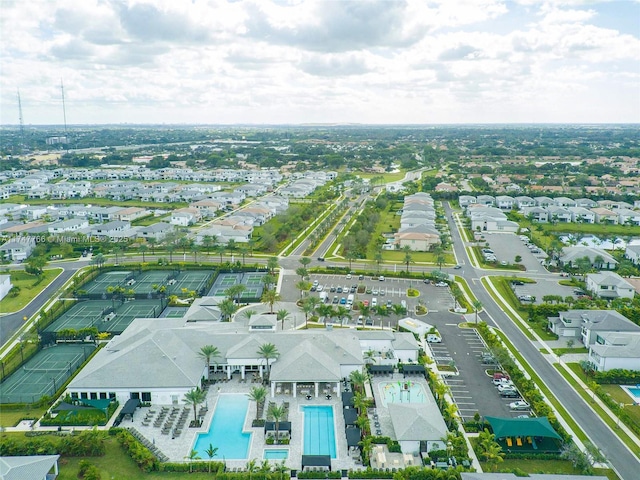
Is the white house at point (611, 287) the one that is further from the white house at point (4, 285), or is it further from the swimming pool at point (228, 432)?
the white house at point (4, 285)

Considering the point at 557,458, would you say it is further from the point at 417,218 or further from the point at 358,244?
the point at 417,218

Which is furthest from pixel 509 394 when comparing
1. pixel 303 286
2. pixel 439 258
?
pixel 439 258

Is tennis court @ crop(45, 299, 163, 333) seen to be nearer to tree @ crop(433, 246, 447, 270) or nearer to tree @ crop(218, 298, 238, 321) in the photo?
tree @ crop(218, 298, 238, 321)

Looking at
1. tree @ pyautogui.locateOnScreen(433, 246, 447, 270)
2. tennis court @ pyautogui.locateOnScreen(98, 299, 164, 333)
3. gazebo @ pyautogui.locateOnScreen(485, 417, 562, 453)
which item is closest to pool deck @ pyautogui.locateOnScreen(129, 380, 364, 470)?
gazebo @ pyautogui.locateOnScreen(485, 417, 562, 453)

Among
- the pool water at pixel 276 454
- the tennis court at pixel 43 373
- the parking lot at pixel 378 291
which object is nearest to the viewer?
the pool water at pixel 276 454

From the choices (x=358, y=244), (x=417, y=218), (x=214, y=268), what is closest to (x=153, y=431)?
(x=214, y=268)

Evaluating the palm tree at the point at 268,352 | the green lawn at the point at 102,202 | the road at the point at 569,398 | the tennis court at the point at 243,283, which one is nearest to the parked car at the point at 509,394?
the road at the point at 569,398
